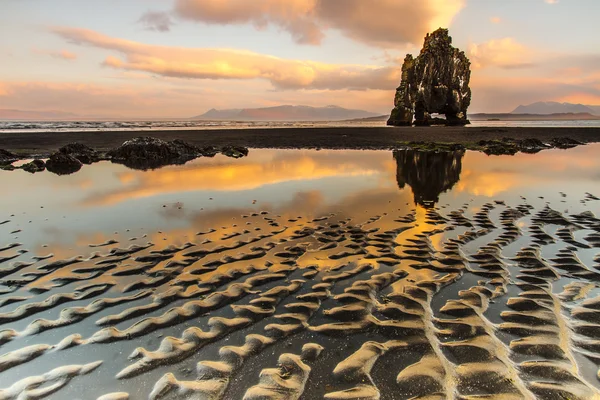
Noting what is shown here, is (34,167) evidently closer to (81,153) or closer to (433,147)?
(81,153)

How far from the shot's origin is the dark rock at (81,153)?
24.3 m

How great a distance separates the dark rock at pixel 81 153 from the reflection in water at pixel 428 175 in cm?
2219

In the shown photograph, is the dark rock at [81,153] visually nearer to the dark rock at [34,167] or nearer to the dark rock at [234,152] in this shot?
the dark rock at [34,167]

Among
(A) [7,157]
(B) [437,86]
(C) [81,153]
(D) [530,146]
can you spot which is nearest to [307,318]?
(C) [81,153]

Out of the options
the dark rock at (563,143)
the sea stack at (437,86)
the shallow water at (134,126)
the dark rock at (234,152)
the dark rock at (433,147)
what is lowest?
the dark rock at (234,152)

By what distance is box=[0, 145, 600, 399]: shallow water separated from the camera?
3.59 m

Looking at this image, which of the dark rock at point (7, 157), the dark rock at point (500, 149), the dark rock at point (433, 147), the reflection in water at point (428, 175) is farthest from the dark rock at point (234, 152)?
the dark rock at point (500, 149)

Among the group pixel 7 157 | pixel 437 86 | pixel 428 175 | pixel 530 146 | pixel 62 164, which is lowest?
pixel 428 175

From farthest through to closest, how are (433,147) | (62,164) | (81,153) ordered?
1. (433,147)
2. (81,153)
3. (62,164)

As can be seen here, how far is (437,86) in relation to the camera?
3999 inches

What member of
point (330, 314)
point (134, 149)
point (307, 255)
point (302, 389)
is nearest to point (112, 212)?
point (307, 255)

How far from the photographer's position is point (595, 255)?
7.07 meters

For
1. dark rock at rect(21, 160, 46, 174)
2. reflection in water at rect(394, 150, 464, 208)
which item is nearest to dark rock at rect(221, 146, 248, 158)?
dark rock at rect(21, 160, 46, 174)

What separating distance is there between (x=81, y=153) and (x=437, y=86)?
101620 mm
